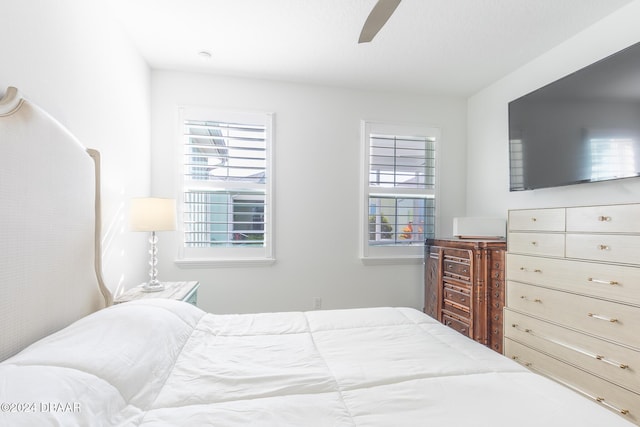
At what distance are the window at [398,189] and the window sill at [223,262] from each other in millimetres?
1043

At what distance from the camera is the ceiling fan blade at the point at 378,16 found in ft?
4.34

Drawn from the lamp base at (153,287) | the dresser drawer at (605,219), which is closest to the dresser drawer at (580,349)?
the dresser drawer at (605,219)

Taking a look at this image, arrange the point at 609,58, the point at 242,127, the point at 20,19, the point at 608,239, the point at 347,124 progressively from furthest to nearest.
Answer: the point at 347,124 < the point at 242,127 < the point at 609,58 < the point at 608,239 < the point at 20,19

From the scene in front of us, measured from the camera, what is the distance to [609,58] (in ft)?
6.59

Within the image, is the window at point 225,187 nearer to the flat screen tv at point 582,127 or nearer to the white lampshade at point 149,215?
the white lampshade at point 149,215

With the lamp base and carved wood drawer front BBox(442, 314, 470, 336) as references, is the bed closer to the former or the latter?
the lamp base

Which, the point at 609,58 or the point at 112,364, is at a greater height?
the point at 609,58

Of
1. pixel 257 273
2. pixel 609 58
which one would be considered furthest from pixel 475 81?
pixel 257 273

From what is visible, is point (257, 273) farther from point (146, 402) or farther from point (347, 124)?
point (146, 402)

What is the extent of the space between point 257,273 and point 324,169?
1.25m

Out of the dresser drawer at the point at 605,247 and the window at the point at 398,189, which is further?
the window at the point at 398,189

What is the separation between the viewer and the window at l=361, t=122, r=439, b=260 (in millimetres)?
3387

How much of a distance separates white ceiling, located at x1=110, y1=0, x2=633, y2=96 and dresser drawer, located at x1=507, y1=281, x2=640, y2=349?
188 centimetres

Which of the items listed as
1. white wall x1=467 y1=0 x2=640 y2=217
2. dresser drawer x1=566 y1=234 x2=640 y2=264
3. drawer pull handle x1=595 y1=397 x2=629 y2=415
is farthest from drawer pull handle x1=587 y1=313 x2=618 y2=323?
white wall x1=467 y1=0 x2=640 y2=217
